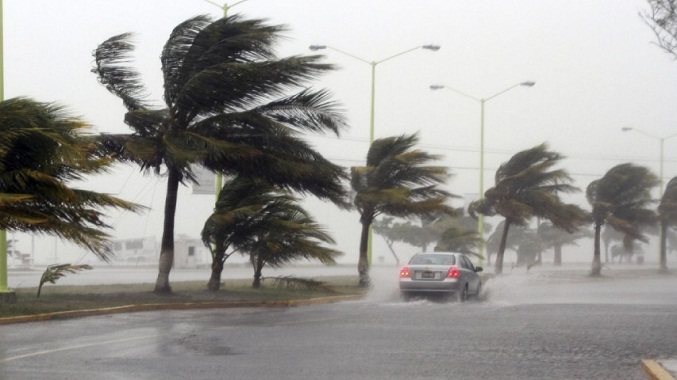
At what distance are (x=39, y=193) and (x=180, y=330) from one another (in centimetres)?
300

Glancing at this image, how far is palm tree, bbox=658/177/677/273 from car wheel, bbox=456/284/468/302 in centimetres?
3625

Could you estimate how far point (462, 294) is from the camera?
2773 centimetres

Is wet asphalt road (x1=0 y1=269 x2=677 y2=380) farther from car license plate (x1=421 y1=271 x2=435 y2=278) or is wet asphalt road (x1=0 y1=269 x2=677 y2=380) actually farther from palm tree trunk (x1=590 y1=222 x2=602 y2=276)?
palm tree trunk (x1=590 y1=222 x2=602 y2=276)

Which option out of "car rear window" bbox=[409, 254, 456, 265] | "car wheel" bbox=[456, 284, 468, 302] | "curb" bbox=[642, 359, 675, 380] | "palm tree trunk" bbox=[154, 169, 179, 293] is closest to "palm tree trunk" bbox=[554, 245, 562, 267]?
"car wheel" bbox=[456, 284, 468, 302]

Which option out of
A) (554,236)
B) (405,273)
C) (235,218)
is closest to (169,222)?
(235,218)

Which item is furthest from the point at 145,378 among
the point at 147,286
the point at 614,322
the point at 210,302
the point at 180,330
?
the point at 147,286

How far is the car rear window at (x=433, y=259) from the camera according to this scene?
2780cm

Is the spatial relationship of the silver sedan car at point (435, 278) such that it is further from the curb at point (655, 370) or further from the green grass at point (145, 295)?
the curb at point (655, 370)

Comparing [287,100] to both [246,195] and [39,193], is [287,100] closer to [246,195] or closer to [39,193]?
[246,195]

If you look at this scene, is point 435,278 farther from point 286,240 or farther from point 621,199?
point 621,199

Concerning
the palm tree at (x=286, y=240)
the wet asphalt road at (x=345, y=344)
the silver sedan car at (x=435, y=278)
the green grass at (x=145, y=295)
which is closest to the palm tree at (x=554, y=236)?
the green grass at (x=145, y=295)

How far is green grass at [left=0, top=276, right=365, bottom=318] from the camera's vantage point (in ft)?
69.4

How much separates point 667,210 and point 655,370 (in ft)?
175

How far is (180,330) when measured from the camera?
1756cm
